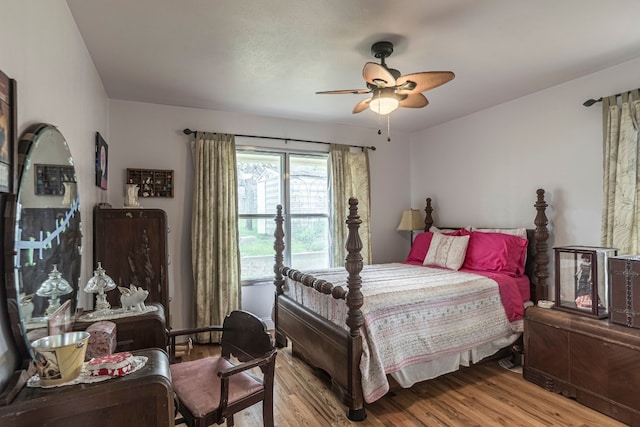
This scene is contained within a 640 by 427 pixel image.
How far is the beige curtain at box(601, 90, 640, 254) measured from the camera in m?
2.69

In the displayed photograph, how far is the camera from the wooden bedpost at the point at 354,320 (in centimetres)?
233

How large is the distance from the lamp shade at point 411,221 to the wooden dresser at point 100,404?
13.0 feet

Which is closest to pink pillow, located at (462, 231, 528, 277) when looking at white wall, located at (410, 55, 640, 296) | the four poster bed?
the four poster bed

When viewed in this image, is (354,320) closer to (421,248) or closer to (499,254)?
(499,254)

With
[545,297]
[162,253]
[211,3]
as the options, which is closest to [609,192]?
[545,297]

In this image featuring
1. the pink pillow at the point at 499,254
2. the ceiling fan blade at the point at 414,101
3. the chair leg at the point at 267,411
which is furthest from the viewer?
the pink pillow at the point at 499,254

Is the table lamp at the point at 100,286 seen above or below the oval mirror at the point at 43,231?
below

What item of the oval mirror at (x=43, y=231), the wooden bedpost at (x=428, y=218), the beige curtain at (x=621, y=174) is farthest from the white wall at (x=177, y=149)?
the beige curtain at (x=621, y=174)

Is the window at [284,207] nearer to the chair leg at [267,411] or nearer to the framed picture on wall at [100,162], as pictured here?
the framed picture on wall at [100,162]

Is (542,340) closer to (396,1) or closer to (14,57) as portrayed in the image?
(396,1)

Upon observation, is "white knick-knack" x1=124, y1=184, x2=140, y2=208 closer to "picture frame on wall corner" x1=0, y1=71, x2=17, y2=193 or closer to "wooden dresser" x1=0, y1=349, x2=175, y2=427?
"picture frame on wall corner" x1=0, y1=71, x2=17, y2=193

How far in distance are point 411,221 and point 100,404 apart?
4.20 meters

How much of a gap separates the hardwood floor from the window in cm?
163

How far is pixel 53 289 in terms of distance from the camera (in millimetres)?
1516
